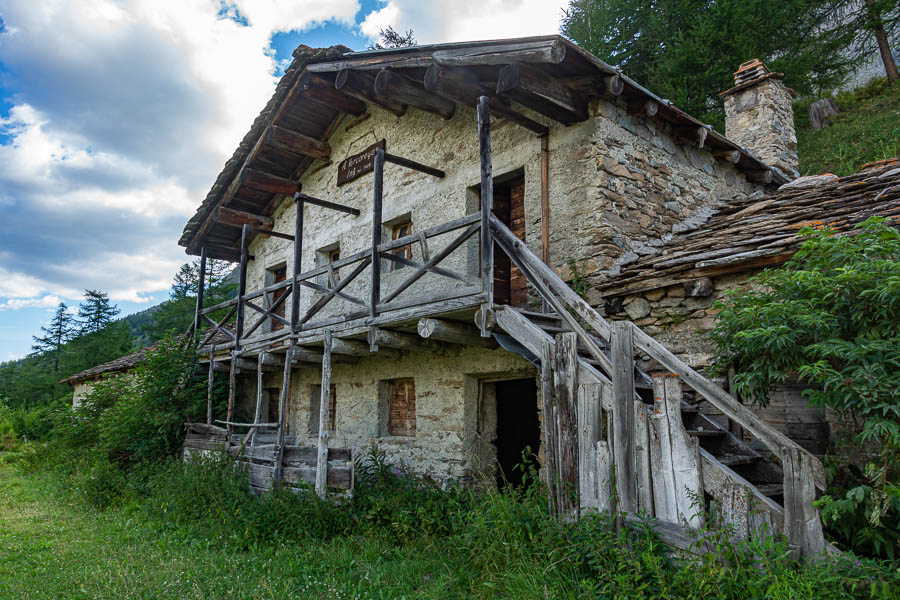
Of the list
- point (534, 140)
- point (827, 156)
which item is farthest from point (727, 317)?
point (827, 156)

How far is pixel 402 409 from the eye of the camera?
322 inches

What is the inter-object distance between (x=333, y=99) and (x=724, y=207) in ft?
20.5

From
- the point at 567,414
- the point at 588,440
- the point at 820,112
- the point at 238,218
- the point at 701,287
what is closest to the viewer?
the point at 588,440

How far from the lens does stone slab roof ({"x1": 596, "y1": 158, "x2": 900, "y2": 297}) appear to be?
15.9 feet

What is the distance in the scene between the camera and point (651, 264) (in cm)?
568

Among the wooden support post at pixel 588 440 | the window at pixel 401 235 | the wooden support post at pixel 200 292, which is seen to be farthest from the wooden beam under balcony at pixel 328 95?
the wooden support post at pixel 588 440

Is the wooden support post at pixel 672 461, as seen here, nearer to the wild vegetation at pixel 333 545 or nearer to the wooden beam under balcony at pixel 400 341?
the wild vegetation at pixel 333 545

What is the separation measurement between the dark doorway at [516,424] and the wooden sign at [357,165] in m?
4.23

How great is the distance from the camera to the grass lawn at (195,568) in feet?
14.7

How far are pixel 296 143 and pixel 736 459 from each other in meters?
8.51

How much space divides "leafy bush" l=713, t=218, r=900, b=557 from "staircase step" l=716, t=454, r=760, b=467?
0.69 m

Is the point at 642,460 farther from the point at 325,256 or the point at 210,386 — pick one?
the point at 210,386

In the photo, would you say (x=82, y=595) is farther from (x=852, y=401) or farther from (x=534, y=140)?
(x=534, y=140)

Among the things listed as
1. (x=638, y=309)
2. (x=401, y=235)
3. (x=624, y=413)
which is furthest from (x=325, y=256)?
(x=624, y=413)
